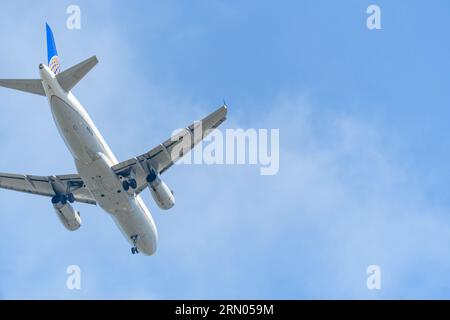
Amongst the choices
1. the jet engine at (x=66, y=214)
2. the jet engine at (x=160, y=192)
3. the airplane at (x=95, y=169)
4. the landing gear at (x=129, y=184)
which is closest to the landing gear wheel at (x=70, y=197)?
the airplane at (x=95, y=169)

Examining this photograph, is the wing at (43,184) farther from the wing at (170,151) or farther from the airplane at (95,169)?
the wing at (170,151)

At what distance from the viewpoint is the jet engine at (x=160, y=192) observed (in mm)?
47812

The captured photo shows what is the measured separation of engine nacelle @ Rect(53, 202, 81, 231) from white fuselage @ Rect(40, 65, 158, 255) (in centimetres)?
271

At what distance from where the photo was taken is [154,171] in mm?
47938

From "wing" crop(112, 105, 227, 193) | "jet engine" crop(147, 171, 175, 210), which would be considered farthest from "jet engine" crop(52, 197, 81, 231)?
"jet engine" crop(147, 171, 175, 210)

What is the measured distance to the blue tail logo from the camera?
45.7 meters

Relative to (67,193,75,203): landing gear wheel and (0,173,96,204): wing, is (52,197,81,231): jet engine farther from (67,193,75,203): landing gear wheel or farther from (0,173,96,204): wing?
(0,173,96,204): wing

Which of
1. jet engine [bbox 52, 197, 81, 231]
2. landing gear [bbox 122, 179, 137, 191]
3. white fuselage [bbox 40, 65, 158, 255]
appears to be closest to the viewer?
white fuselage [bbox 40, 65, 158, 255]

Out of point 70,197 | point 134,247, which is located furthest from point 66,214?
point 134,247

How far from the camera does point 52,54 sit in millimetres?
46906
